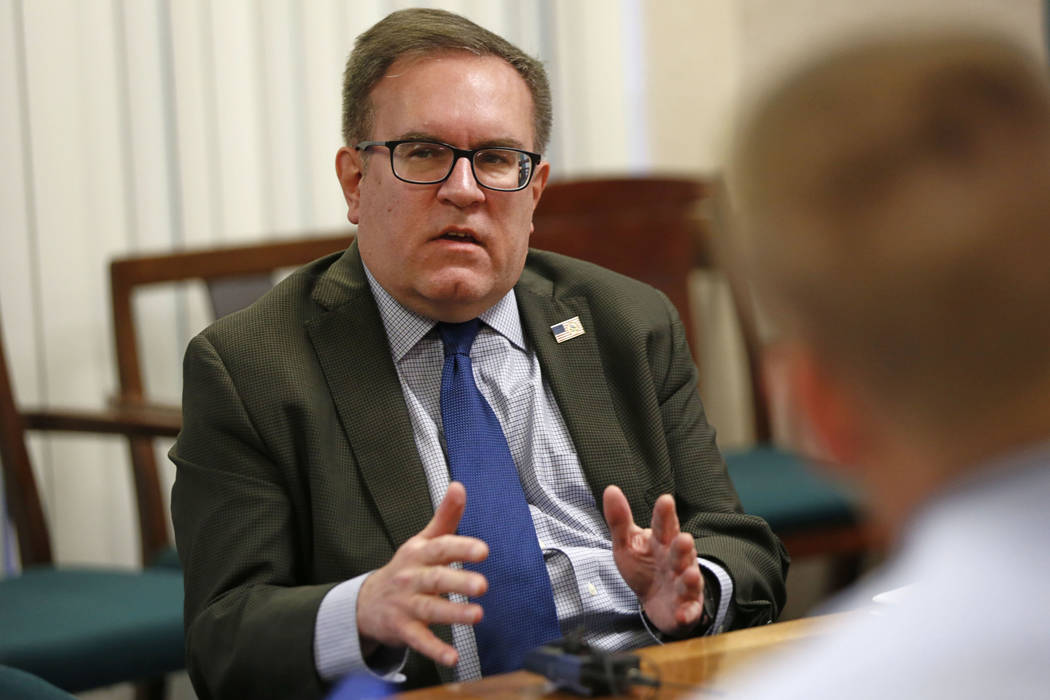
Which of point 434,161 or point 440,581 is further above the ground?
point 434,161

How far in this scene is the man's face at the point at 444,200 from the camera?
178 cm

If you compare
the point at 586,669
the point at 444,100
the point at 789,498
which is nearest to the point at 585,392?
the point at 444,100

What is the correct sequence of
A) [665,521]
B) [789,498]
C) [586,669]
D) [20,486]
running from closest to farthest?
[586,669]
[665,521]
[20,486]
[789,498]

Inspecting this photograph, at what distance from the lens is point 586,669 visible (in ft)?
3.80

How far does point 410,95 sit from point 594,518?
690 mm

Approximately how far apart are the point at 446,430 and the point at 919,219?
3.70ft

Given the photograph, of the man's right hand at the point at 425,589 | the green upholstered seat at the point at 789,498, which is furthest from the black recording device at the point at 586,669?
the green upholstered seat at the point at 789,498

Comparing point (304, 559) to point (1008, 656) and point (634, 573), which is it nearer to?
point (634, 573)

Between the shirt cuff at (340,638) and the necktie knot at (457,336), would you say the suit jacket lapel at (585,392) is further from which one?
the shirt cuff at (340,638)

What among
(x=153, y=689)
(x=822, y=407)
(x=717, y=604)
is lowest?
(x=153, y=689)

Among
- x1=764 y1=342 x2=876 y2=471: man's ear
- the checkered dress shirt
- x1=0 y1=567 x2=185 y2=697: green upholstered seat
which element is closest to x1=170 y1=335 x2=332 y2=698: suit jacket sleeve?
the checkered dress shirt

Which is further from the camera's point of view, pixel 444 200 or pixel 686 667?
pixel 444 200

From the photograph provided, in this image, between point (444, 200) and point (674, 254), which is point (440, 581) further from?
point (674, 254)

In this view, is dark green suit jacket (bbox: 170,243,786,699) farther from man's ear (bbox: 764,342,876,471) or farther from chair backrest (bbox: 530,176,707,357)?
chair backrest (bbox: 530,176,707,357)
